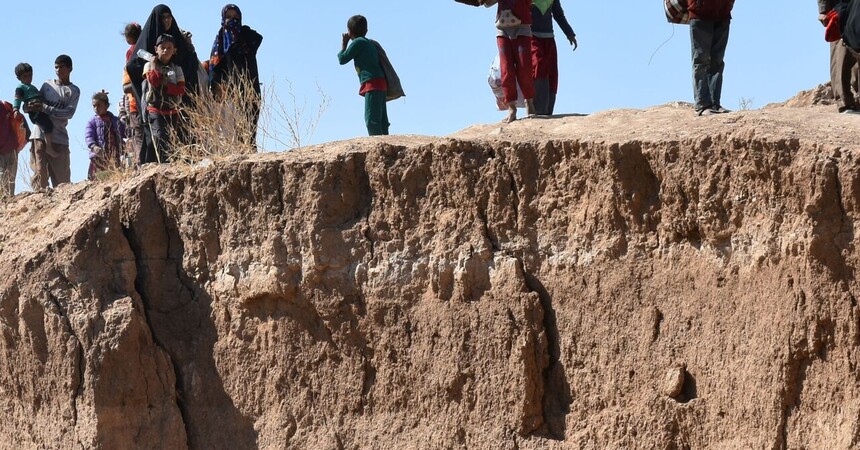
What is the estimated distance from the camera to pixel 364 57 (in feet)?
31.7

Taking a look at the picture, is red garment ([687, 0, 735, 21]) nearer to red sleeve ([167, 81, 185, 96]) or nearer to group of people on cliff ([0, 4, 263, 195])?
group of people on cliff ([0, 4, 263, 195])

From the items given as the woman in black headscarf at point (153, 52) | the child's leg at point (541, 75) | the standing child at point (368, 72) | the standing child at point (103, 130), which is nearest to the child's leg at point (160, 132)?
the woman in black headscarf at point (153, 52)

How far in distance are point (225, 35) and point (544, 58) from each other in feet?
8.05

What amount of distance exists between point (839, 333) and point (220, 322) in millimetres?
3821

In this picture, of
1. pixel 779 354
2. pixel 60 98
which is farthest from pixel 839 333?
pixel 60 98

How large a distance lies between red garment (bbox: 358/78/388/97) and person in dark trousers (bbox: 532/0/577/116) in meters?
1.07

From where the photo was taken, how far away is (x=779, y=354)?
7168mm

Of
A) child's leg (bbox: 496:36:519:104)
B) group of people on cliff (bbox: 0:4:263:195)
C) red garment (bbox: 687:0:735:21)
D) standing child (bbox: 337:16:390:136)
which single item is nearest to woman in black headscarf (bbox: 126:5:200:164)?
group of people on cliff (bbox: 0:4:263:195)

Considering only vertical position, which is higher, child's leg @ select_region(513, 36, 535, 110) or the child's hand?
the child's hand

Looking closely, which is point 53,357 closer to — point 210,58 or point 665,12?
point 210,58

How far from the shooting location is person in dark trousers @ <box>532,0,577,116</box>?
9.26 meters

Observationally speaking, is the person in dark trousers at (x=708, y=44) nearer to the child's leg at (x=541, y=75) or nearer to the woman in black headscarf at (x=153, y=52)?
the child's leg at (x=541, y=75)

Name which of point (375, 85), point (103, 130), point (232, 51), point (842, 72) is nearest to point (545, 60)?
point (375, 85)

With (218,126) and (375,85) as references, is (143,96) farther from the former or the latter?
(375,85)
